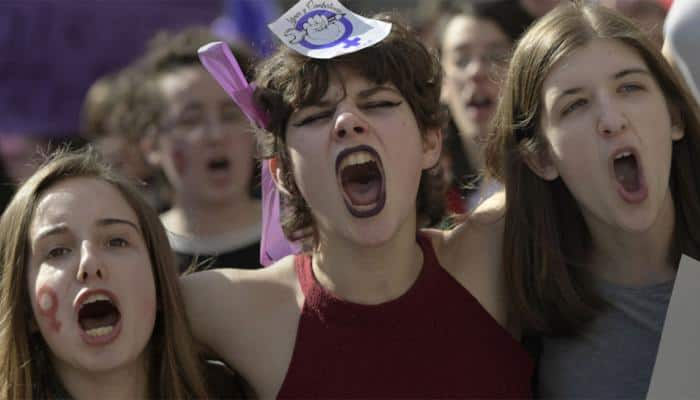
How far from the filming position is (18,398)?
8.11 feet

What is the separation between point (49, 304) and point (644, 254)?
1.27 metres

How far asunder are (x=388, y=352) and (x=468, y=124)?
1774 millimetres

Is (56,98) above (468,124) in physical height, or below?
below

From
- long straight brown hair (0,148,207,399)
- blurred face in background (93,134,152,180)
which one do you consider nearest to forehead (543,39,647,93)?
long straight brown hair (0,148,207,399)

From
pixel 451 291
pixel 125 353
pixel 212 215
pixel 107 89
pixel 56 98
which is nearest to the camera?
pixel 125 353

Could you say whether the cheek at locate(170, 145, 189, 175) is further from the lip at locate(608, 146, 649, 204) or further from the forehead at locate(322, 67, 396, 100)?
the lip at locate(608, 146, 649, 204)

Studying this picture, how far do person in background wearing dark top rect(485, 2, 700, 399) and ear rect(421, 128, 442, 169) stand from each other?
0.15 meters

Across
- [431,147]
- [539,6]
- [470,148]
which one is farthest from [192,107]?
[431,147]

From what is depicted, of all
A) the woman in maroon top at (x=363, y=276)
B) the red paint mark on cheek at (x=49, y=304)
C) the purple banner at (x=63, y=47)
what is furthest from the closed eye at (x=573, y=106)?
the purple banner at (x=63, y=47)

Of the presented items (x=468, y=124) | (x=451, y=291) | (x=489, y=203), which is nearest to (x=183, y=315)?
(x=451, y=291)

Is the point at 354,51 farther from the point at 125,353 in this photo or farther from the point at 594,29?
the point at 125,353

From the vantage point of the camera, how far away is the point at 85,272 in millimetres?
2396

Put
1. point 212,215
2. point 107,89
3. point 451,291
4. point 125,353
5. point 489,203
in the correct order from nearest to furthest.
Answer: point 125,353, point 451,291, point 489,203, point 212,215, point 107,89

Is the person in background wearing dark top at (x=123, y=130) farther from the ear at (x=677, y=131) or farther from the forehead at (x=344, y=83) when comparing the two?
the ear at (x=677, y=131)
